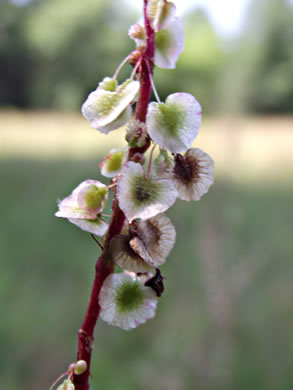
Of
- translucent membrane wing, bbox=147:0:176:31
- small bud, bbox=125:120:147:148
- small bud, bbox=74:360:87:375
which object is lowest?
small bud, bbox=74:360:87:375

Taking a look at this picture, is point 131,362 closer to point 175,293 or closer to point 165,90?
point 175,293

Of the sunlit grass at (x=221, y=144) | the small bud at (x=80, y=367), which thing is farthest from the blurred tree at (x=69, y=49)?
the small bud at (x=80, y=367)

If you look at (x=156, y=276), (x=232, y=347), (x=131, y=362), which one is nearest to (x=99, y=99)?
(x=156, y=276)

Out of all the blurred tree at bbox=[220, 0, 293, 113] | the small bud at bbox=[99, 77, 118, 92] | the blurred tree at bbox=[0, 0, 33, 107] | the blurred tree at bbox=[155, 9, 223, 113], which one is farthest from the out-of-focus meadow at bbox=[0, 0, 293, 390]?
the blurred tree at bbox=[0, 0, 33, 107]

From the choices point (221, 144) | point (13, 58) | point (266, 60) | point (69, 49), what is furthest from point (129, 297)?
point (69, 49)

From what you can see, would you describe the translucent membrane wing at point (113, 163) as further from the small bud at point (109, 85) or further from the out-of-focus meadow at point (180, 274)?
the out-of-focus meadow at point (180, 274)

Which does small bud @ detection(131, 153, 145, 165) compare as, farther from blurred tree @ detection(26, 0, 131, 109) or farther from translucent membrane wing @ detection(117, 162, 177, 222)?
blurred tree @ detection(26, 0, 131, 109)
